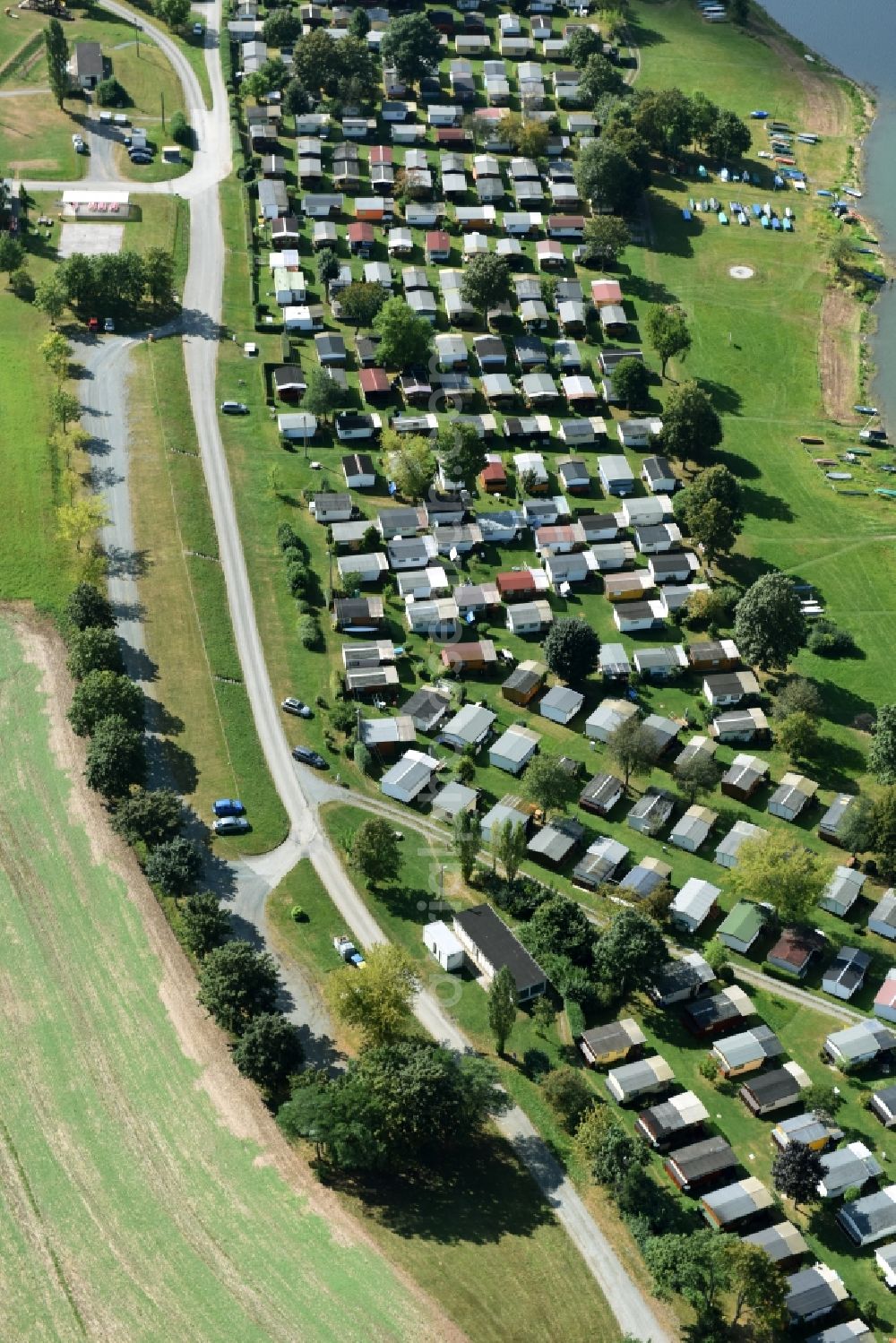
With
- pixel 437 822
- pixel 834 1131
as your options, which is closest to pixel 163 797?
pixel 437 822

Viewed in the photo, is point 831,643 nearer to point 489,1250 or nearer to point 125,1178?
point 489,1250

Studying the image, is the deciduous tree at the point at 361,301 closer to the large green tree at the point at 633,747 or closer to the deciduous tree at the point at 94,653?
the deciduous tree at the point at 94,653

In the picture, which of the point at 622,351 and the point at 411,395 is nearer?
the point at 411,395

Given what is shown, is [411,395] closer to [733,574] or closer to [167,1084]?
[733,574]

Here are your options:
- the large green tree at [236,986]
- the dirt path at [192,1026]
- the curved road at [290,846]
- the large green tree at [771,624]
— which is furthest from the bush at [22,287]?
the large green tree at [236,986]

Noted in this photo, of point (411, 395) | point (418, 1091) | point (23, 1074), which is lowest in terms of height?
point (23, 1074)

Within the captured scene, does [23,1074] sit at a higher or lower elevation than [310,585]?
lower

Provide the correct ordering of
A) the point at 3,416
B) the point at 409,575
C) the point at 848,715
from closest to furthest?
the point at 848,715 → the point at 409,575 → the point at 3,416

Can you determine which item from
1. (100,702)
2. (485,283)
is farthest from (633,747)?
(485,283)

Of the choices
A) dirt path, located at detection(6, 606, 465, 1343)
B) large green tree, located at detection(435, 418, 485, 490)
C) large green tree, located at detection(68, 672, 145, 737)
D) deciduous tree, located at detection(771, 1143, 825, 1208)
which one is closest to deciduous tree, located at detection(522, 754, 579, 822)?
dirt path, located at detection(6, 606, 465, 1343)
